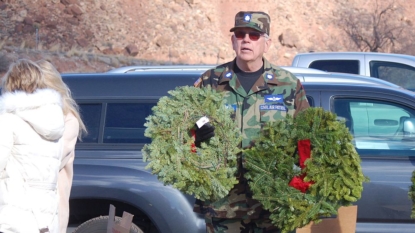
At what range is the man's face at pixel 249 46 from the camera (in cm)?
402

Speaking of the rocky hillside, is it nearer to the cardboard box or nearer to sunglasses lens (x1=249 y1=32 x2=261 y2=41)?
sunglasses lens (x1=249 y1=32 x2=261 y2=41)

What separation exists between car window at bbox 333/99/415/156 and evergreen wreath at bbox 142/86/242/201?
1.66m

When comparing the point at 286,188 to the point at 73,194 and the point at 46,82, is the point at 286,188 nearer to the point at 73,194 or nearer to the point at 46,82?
the point at 46,82

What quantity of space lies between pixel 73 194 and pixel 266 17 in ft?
6.60

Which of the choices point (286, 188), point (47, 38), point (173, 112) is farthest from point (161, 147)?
point (47, 38)

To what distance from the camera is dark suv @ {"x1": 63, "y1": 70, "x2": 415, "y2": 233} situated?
4.98m

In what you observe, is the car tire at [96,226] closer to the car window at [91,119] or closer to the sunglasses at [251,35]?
the car window at [91,119]

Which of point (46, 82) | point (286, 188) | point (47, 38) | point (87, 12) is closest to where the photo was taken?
point (286, 188)

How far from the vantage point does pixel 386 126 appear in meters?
5.18

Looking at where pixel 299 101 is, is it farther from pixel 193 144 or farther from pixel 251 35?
pixel 193 144

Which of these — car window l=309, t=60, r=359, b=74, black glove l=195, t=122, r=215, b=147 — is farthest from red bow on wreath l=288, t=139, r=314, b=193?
car window l=309, t=60, r=359, b=74

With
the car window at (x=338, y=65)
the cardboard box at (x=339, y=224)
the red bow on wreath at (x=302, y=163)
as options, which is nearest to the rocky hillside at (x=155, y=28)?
the car window at (x=338, y=65)

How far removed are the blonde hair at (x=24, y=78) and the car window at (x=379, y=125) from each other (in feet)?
7.54

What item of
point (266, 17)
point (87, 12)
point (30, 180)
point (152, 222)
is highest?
point (87, 12)
